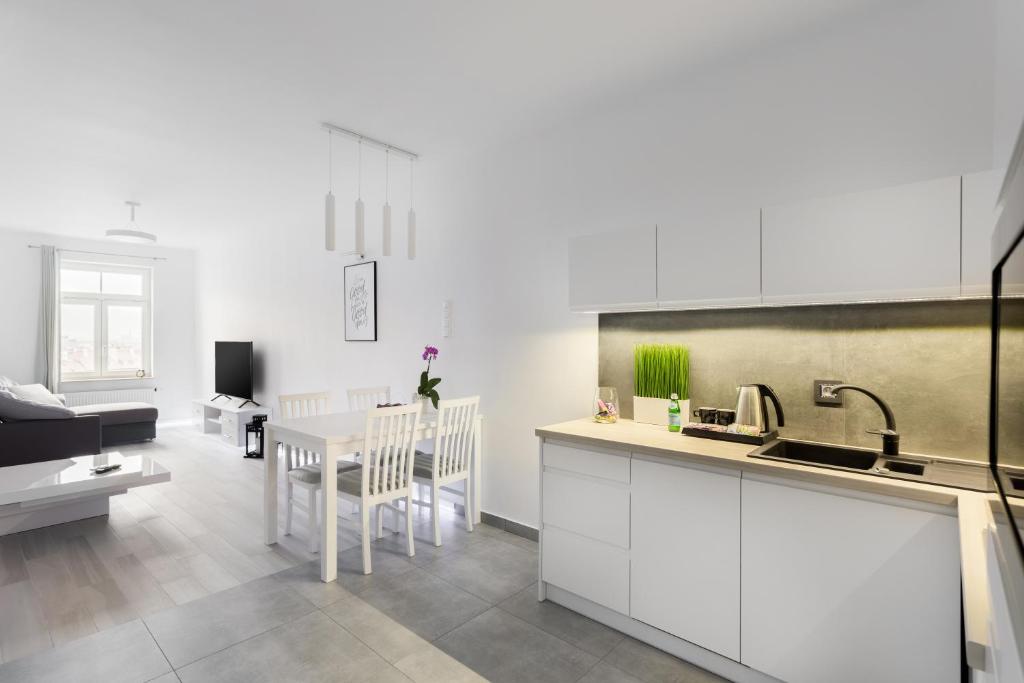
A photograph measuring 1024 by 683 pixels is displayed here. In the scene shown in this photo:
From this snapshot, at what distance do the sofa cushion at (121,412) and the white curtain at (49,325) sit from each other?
51 cm

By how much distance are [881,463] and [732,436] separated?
1.71 ft

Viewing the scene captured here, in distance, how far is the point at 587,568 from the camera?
230 centimetres

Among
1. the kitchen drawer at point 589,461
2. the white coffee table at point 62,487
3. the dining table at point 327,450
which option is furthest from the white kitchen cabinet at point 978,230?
the white coffee table at point 62,487

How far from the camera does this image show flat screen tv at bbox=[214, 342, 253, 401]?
6074mm

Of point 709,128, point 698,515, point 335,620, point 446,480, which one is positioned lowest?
point 335,620

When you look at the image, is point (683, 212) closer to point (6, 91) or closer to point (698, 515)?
point (698, 515)

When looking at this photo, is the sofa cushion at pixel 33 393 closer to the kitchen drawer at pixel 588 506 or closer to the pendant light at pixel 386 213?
the pendant light at pixel 386 213

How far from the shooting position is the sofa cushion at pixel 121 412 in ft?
19.6

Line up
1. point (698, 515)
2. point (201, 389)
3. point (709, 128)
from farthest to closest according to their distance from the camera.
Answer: point (201, 389)
point (709, 128)
point (698, 515)

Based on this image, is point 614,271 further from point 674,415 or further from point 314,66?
point 314,66

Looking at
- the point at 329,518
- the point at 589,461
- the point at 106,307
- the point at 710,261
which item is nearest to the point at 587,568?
the point at 589,461

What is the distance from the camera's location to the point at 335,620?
233 centimetres

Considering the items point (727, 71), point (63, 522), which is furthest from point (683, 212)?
point (63, 522)

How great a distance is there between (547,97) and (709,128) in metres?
0.91
